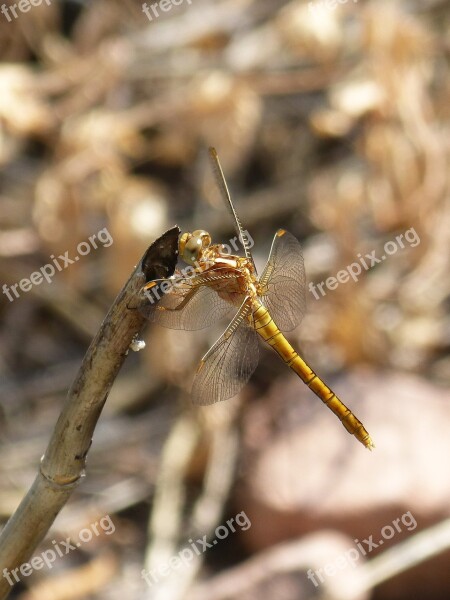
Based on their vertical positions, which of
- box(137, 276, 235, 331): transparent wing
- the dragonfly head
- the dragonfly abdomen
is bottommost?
the dragonfly abdomen

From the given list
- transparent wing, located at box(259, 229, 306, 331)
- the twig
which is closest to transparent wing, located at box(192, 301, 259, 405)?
transparent wing, located at box(259, 229, 306, 331)

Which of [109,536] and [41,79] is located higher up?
[41,79]

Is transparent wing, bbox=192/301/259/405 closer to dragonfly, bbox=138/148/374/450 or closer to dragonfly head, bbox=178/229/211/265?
dragonfly, bbox=138/148/374/450

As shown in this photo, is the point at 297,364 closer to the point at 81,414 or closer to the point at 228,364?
the point at 228,364

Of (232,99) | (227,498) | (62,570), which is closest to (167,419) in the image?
(227,498)

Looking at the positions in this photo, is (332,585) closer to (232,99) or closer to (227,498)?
(227,498)

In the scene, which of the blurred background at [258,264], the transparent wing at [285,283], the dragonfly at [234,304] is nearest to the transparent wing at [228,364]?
the dragonfly at [234,304]
